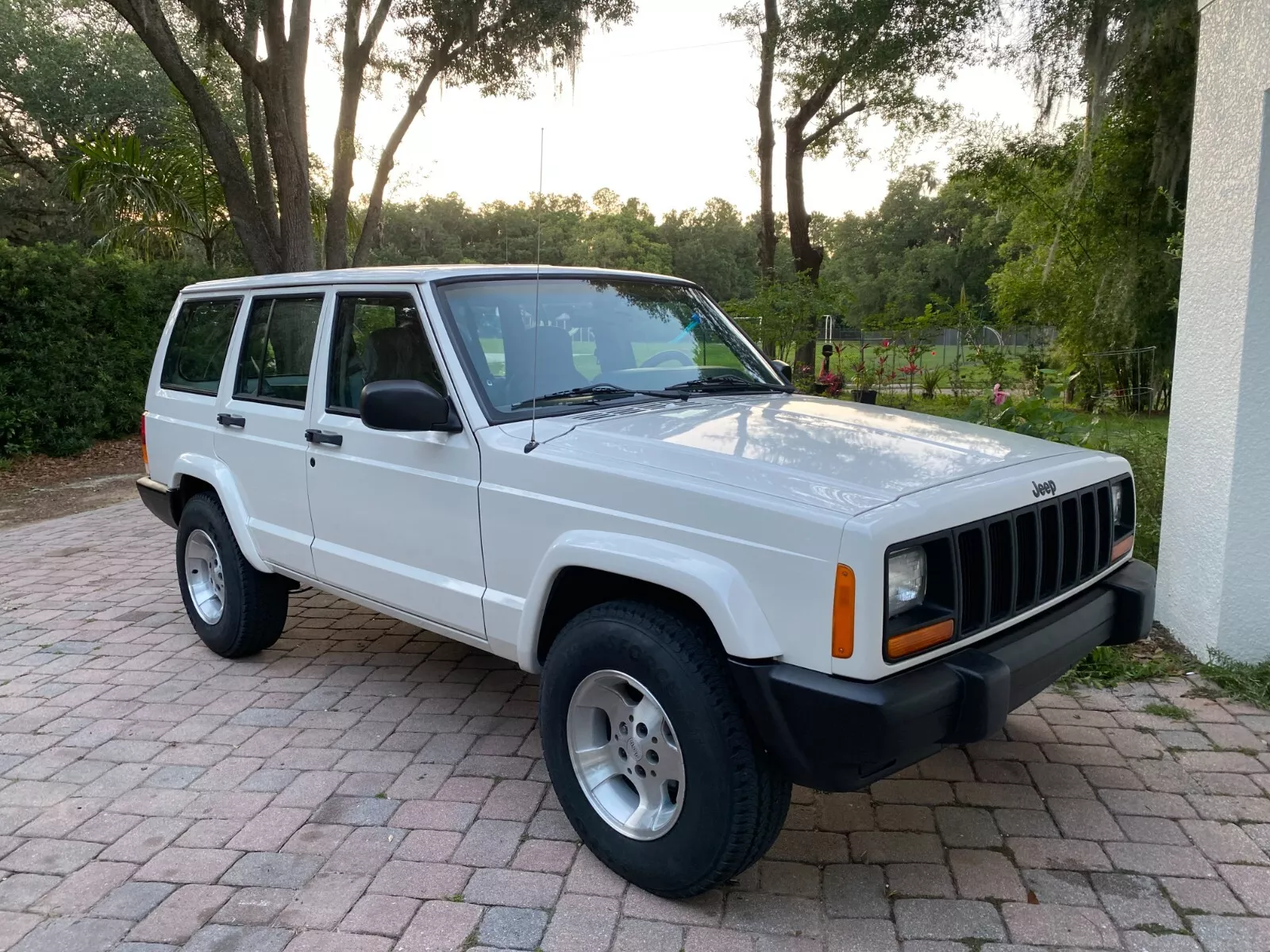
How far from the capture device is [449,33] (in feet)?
43.0

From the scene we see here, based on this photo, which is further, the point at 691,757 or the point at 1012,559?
the point at 1012,559

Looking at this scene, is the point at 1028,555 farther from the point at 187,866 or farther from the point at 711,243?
the point at 711,243

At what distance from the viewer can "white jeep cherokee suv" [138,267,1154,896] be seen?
2395mm

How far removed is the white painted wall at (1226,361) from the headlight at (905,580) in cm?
273

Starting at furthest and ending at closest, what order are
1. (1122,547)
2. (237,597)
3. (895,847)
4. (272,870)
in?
(237,597) → (1122,547) → (895,847) → (272,870)

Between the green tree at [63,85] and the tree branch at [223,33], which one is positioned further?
the green tree at [63,85]

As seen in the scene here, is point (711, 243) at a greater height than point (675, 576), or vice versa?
point (711, 243)

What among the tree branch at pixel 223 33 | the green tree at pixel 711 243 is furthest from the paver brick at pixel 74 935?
the green tree at pixel 711 243

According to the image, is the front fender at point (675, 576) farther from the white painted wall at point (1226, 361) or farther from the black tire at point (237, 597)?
the white painted wall at point (1226, 361)

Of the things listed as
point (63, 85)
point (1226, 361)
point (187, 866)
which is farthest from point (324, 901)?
point (63, 85)

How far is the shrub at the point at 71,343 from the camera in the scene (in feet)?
34.6

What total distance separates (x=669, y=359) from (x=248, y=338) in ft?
7.28

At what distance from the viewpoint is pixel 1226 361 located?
14.2ft

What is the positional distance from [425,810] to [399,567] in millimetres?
929
